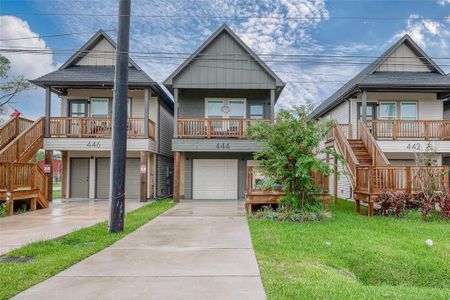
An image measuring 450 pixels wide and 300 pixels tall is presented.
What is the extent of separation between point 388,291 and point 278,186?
25.6 ft

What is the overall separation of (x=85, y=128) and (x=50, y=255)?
36.3ft

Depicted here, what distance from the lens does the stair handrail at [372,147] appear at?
40.7 ft

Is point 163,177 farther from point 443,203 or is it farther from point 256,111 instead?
point 443,203

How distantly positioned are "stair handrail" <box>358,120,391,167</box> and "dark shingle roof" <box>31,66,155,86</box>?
9.95 m

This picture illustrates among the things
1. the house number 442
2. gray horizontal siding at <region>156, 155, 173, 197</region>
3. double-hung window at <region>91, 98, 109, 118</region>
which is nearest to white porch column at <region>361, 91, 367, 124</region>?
gray horizontal siding at <region>156, 155, 173, 197</region>

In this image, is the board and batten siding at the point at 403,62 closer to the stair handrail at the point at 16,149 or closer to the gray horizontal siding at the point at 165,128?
the gray horizontal siding at the point at 165,128

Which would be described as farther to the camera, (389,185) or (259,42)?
(259,42)

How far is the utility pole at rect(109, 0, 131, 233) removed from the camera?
26.2 ft

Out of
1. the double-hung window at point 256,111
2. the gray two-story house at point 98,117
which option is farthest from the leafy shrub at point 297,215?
the double-hung window at point 256,111

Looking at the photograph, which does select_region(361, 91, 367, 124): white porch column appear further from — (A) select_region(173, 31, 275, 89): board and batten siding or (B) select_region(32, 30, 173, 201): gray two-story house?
(B) select_region(32, 30, 173, 201): gray two-story house

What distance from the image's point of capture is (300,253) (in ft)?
20.0

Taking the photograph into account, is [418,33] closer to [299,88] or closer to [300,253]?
[299,88]

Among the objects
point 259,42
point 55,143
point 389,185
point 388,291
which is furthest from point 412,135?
point 55,143

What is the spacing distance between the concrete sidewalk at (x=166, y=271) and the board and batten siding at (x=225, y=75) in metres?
9.49
